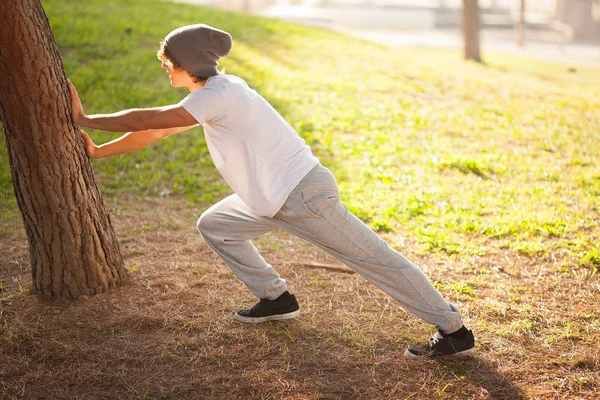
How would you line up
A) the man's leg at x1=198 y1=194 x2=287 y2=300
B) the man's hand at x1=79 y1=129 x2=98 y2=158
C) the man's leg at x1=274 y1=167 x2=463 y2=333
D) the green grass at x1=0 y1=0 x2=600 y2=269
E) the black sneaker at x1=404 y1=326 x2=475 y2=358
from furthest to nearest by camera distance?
the green grass at x1=0 y1=0 x2=600 y2=269, the man's hand at x1=79 y1=129 x2=98 y2=158, the man's leg at x1=198 y1=194 x2=287 y2=300, the black sneaker at x1=404 y1=326 x2=475 y2=358, the man's leg at x1=274 y1=167 x2=463 y2=333

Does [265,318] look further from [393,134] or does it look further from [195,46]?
[393,134]

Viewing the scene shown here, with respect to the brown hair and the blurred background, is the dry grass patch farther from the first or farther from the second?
the blurred background

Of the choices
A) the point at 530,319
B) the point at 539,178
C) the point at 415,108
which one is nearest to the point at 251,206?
the point at 530,319

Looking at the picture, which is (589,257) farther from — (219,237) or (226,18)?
(226,18)

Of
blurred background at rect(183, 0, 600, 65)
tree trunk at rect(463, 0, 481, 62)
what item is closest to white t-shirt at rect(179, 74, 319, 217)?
tree trunk at rect(463, 0, 481, 62)

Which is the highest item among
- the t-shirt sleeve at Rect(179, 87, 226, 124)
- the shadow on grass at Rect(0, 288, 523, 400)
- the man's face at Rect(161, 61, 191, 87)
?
the man's face at Rect(161, 61, 191, 87)

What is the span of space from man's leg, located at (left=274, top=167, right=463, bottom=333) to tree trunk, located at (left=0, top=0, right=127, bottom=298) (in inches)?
55.7

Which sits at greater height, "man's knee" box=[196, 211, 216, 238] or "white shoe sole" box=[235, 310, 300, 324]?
"man's knee" box=[196, 211, 216, 238]

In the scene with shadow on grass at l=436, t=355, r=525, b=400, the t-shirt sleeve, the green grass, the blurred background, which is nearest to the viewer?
the t-shirt sleeve

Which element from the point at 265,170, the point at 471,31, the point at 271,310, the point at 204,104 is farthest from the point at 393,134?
the point at 471,31

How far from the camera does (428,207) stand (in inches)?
262

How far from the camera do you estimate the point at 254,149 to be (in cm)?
361

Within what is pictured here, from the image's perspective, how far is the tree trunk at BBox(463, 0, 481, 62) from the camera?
58.9ft

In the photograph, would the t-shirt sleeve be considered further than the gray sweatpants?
No
